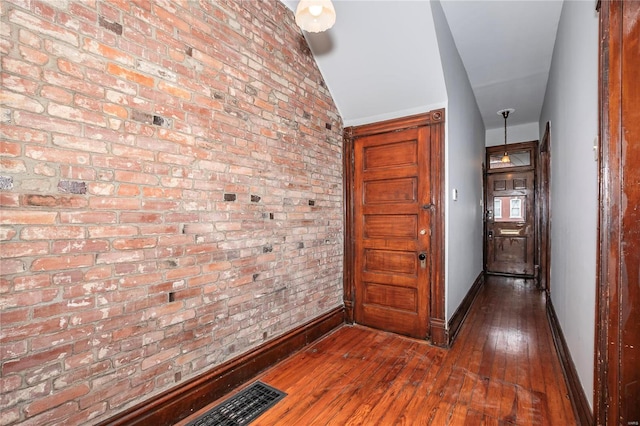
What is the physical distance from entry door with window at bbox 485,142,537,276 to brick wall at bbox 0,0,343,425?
5.20m

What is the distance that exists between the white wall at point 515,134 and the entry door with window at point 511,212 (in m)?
0.17

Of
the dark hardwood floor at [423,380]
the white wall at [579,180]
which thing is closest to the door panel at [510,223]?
the dark hardwood floor at [423,380]

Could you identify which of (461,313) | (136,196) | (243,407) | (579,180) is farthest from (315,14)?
(461,313)

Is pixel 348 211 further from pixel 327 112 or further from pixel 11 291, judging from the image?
pixel 11 291

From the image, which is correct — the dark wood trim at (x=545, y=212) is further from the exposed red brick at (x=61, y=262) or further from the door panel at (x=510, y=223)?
the exposed red brick at (x=61, y=262)

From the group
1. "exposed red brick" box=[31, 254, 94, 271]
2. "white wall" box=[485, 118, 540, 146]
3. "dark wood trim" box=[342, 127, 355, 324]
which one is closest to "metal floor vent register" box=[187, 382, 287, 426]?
"exposed red brick" box=[31, 254, 94, 271]

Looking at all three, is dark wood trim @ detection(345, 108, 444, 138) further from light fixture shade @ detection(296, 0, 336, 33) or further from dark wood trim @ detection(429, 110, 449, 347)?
light fixture shade @ detection(296, 0, 336, 33)

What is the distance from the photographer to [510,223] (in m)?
5.95

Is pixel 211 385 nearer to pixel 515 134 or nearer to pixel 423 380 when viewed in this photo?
pixel 423 380

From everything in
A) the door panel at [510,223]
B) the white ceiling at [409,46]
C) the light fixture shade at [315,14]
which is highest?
the white ceiling at [409,46]

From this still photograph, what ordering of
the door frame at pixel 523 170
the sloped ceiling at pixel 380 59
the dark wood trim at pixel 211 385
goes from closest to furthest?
the dark wood trim at pixel 211 385 < the sloped ceiling at pixel 380 59 < the door frame at pixel 523 170

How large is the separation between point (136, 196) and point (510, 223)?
652 cm

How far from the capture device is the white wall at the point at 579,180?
1623mm

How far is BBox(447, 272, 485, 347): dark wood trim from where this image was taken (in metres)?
2.91
